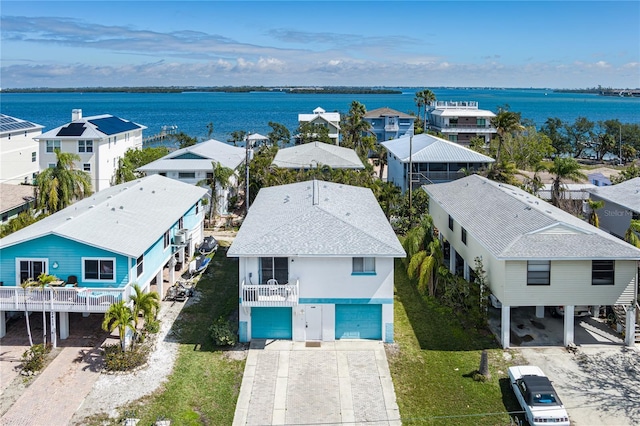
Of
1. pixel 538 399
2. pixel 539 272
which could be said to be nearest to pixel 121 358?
pixel 538 399

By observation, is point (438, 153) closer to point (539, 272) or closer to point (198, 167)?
point (198, 167)

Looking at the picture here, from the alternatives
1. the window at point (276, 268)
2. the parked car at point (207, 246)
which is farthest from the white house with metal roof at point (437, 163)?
the window at point (276, 268)

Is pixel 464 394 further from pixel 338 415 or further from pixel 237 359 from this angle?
pixel 237 359

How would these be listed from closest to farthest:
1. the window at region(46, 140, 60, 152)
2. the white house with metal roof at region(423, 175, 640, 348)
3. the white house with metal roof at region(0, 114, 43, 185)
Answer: the white house with metal roof at region(423, 175, 640, 348), the window at region(46, 140, 60, 152), the white house with metal roof at region(0, 114, 43, 185)

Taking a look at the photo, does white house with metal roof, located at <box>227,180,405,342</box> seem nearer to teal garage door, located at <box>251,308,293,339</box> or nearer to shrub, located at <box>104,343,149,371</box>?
teal garage door, located at <box>251,308,293,339</box>

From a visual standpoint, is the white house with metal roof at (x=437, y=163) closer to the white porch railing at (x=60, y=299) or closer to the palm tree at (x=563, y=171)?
the palm tree at (x=563, y=171)

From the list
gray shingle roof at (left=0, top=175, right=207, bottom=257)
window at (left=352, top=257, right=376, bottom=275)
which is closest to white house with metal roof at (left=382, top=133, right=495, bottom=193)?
gray shingle roof at (left=0, top=175, right=207, bottom=257)
